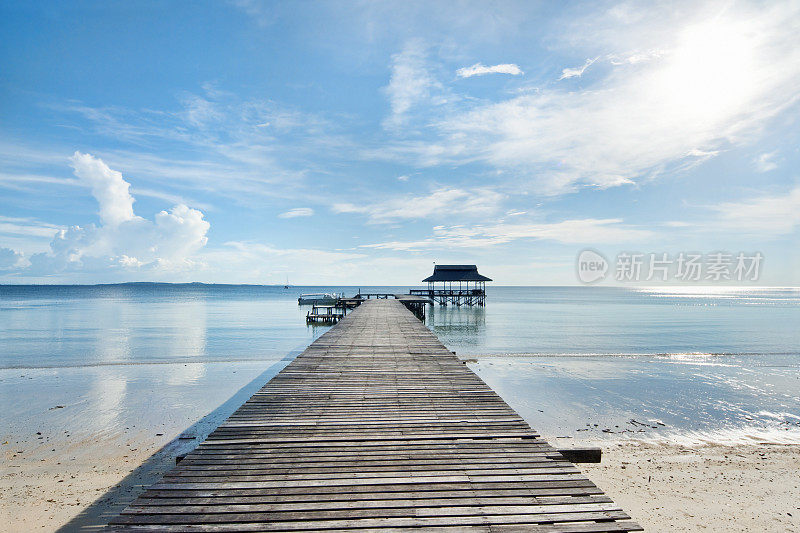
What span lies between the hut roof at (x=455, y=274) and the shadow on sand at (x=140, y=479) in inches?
1602

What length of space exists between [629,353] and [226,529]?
873 inches

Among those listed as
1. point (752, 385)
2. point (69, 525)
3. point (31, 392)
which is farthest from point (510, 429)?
point (31, 392)

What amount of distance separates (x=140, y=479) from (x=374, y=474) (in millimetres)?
5638

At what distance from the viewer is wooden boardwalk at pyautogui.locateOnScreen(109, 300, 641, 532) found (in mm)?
2967

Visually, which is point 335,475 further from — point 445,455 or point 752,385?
point 752,385

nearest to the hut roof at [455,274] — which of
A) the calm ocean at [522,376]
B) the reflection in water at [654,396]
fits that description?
the calm ocean at [522,376]

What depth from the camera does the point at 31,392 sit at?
12.9m

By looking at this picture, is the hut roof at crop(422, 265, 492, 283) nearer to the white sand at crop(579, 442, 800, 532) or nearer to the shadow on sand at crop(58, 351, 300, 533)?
the shadow on sand at crop(58, 351, 300, 533)

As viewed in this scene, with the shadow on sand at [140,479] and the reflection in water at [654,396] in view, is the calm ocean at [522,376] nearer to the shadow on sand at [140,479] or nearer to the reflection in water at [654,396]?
the reflection in water at [654,396]

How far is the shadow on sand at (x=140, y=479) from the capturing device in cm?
570

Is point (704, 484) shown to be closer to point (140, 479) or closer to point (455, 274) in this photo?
point (140, 479)

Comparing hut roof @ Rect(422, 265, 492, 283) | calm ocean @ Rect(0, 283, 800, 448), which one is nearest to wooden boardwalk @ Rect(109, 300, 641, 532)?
calm ocean @ Rect(0, 283, 800, 448)

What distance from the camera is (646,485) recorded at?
6.84 metres

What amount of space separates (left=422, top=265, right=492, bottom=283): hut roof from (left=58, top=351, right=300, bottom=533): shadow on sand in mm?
40679
